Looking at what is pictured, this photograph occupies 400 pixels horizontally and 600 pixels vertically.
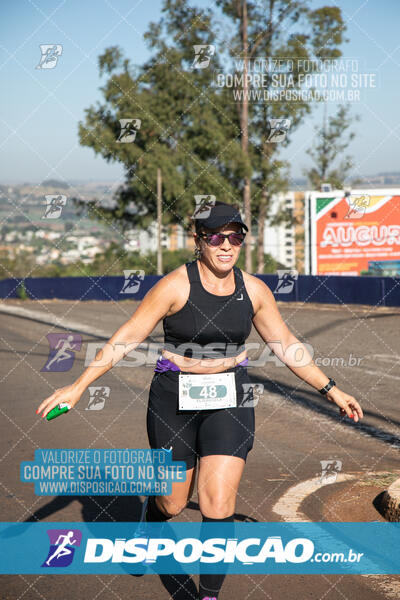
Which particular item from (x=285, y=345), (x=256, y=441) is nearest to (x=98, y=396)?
(x=256, y=441)

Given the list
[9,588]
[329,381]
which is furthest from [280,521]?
[9,588]

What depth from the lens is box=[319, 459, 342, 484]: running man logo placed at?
6.25m

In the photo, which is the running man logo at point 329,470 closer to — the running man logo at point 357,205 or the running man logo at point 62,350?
the running man logo at point 62,350

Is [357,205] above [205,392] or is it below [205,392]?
above

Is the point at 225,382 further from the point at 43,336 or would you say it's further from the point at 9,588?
the point at 43,336

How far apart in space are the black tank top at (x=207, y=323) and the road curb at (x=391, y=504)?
6.03 ft

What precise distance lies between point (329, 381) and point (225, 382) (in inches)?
27.1

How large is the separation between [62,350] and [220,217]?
13.0 m

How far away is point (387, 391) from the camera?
1035cm

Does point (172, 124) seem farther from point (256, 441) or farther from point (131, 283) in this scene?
point (256, 441)

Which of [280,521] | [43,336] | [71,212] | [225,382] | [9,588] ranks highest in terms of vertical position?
[225,382]

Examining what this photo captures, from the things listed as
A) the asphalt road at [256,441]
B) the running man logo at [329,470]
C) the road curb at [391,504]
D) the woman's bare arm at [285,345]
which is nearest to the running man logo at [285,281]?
the asphalt road at [256,441]

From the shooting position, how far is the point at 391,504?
5176 mm

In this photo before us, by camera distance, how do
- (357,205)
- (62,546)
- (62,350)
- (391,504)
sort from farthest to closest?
(357,205)
(62,350)
(391,504)
(62,546)
